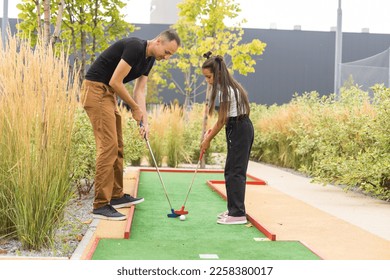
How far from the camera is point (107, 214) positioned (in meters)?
5.36

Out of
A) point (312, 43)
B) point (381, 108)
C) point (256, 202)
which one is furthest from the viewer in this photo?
point (312, 43)

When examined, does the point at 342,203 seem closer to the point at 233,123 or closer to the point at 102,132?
the point at 233,123

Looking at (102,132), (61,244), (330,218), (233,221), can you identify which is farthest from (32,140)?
(330,218)

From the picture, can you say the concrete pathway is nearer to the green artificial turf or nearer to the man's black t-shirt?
the green artificial turf

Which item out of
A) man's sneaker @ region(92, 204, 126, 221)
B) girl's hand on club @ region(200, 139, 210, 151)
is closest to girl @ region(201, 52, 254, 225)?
girl's hand on club @ region(200, 139, 210, 151)

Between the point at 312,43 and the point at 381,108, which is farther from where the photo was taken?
the point at 312,43

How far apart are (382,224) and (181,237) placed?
217 cm

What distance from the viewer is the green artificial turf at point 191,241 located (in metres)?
4.06

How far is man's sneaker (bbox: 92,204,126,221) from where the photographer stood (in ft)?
17.5

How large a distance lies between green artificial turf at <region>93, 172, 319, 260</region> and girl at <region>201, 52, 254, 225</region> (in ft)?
0.95

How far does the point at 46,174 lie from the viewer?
396 cm

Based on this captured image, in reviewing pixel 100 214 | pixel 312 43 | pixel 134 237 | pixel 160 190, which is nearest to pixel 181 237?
pixel 134 237

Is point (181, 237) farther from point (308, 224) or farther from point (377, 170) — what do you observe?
point (377, 170)

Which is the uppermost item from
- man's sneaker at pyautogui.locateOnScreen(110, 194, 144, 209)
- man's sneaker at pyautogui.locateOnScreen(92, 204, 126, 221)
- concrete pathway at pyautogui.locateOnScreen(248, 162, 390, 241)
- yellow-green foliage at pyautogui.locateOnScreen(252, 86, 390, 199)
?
yellow-green foliage at pyautogui.locateOnScreen(252, 86, 390, 199)
